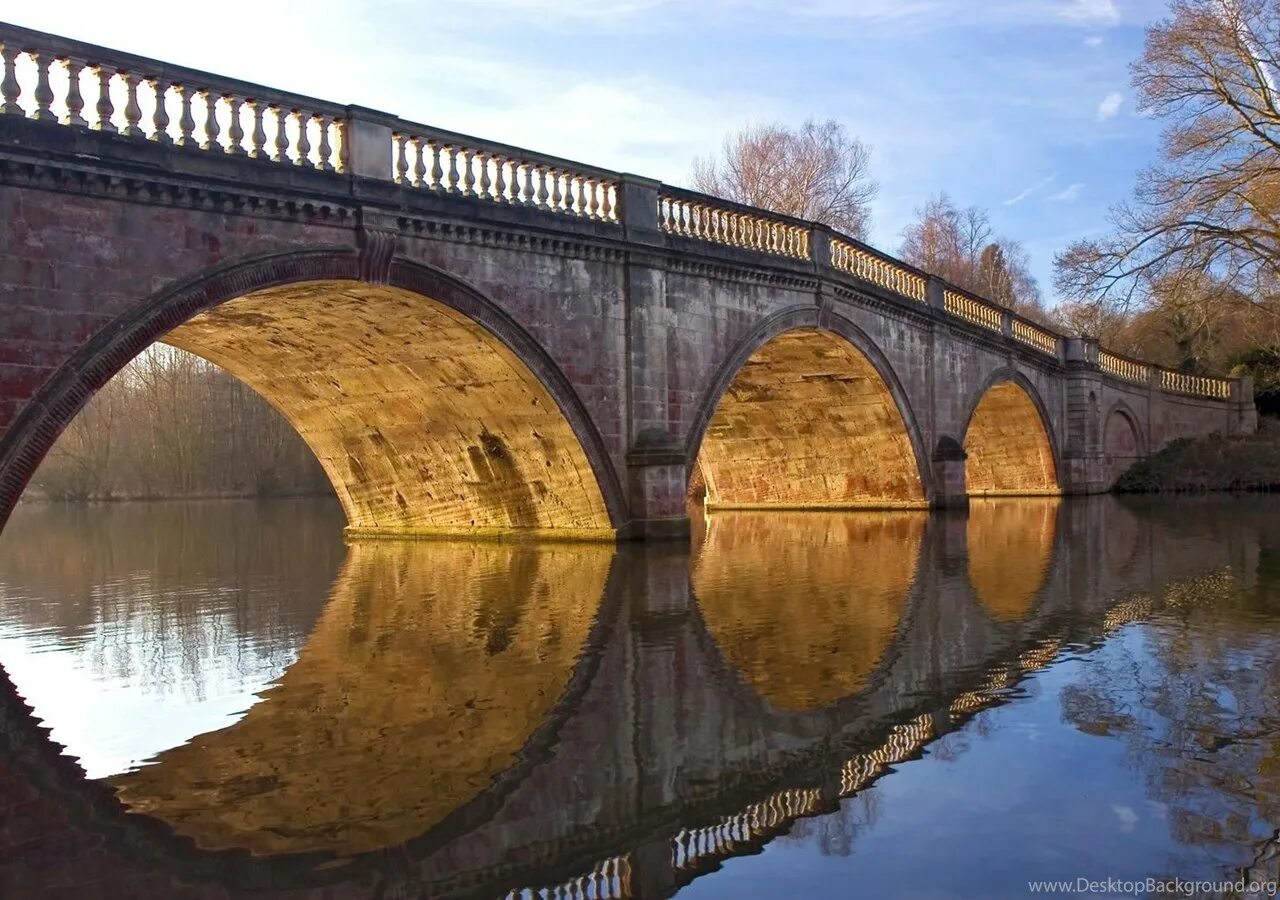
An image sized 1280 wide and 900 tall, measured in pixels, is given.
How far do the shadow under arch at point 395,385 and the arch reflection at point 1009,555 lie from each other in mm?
5050

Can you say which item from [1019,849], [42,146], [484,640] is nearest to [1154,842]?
[1019,849]

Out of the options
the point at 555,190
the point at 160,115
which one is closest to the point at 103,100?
the point at 160,115

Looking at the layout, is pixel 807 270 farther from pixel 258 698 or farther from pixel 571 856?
pixel 571 856

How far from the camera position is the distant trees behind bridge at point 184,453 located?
174 ft

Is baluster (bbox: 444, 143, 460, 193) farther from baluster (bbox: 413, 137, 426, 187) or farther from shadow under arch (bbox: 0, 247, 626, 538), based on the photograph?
shadow under arch (bbox: 0, 247, 626, 538)

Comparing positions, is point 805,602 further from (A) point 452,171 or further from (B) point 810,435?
(B) point 810,435

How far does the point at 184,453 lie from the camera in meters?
53.1

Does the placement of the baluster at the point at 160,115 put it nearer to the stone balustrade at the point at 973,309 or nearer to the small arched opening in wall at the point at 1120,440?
the stone balustrade at the point at 973,309

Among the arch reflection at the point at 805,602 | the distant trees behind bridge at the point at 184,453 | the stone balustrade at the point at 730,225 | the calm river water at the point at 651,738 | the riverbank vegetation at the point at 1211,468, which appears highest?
the stone balustrade at the point at 730,225

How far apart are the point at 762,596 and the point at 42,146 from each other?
725 cm

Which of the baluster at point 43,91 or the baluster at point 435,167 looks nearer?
the baluster at point 43,91

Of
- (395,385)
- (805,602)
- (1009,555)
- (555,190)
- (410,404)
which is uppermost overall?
(555,190)

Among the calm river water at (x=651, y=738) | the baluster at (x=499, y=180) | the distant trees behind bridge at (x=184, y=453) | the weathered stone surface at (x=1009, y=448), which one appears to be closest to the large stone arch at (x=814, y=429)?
the baluster at (x=499, y=180)

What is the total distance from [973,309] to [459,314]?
17.3 meters
